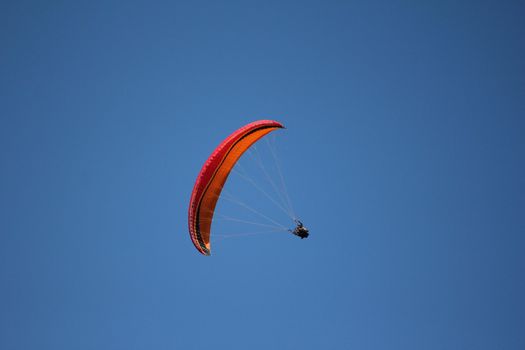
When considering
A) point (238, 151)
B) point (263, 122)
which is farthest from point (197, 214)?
point (263, 122)

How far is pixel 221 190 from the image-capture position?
85.9 ft

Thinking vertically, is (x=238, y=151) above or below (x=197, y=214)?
above

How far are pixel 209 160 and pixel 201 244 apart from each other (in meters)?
4.15

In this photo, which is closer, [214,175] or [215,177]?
[214,175]

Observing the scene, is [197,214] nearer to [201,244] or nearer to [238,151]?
[201,244]

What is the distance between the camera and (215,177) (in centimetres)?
2539

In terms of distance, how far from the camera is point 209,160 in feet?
81.5

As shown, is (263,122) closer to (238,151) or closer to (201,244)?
(238,151)

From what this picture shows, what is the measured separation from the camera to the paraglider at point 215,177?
81.6ft

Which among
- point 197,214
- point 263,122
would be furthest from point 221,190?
point 263,122

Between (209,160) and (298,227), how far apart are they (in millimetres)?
5076

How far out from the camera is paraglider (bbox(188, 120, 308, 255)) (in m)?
24.9

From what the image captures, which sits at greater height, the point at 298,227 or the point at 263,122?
the point at 263,122

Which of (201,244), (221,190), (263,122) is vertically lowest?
(201,244)
